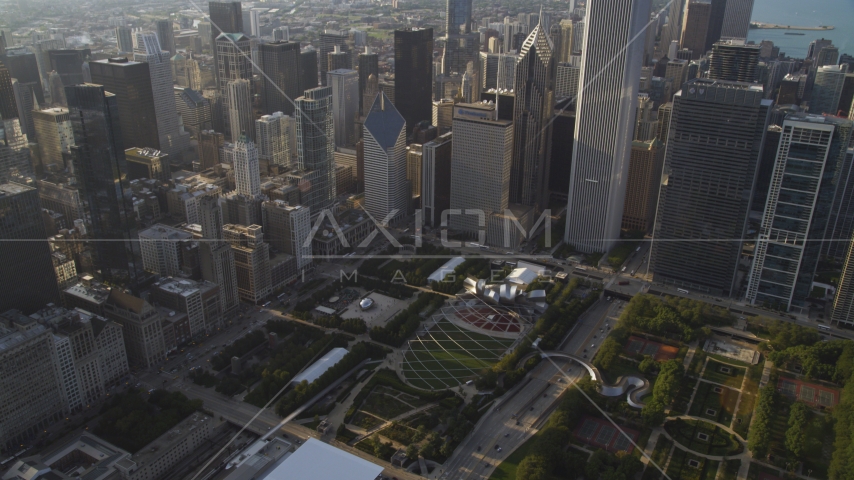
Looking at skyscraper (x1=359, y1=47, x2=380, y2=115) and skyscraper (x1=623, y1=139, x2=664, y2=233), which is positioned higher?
skyscraper (x1=359, y1=47, x2=380, y2=115)

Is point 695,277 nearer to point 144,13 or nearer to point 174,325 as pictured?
point 174,325

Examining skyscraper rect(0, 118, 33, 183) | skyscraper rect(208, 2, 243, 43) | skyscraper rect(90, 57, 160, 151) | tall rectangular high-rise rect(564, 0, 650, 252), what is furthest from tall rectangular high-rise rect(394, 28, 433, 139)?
skyscraper rect(0, 118, 33, 183)

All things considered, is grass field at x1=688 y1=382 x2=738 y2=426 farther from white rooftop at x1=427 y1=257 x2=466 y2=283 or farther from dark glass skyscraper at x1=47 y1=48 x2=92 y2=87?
dark glass skyscraper at x1=47 y1=48 x2=92 y2=87

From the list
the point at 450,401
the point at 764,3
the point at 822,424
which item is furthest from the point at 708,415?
the point at 764,3

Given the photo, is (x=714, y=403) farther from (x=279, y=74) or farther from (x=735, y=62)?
(x=279, y=74)

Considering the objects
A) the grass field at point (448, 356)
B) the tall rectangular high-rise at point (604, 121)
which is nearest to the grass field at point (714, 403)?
the grass field at point (448, 356)
